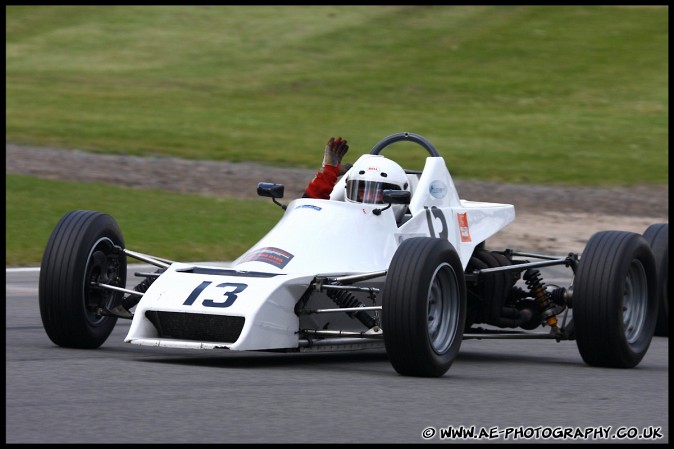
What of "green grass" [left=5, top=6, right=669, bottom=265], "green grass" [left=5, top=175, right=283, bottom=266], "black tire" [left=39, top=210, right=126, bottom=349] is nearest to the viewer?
"black tire" [left=39, top=210, right=126, bottom=349]

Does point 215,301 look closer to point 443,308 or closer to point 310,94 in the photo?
point 443,308

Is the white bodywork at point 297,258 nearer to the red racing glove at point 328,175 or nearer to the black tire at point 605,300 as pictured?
the red racing glove at point 328,175

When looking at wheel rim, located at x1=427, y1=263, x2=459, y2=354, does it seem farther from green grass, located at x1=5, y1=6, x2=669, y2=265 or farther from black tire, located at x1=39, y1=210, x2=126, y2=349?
green grass, located at x1=5, y1=6, x2=669, y2=265

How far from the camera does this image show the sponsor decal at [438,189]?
10.2m

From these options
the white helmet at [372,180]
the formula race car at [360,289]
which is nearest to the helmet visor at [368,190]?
the white helmet at [372,180]

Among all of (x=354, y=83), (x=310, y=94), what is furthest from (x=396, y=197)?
(x=354, y=83)

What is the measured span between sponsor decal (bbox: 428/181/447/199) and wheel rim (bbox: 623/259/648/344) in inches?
56.6

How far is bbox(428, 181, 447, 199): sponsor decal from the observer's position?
10.2 metres

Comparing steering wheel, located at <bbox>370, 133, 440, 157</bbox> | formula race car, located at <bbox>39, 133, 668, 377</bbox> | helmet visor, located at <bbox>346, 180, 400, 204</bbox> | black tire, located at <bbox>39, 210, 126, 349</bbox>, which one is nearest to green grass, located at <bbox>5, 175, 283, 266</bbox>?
steering wheel, located at <bbox>370, 133, 440, 157</bbox>

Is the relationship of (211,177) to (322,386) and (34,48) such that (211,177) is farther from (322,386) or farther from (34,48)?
(34,48)

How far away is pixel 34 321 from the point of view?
11117 millimetres

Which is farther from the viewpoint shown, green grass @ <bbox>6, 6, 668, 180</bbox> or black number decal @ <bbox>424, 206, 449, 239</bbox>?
green grass @ <bbox>6, 6, 668, 180</bbox>

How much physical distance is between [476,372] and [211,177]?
1595cm

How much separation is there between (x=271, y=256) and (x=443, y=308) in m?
1.17
